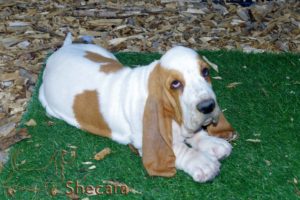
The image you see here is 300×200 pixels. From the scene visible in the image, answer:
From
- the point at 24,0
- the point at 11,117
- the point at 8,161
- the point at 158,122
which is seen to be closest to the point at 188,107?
the point at 158,122

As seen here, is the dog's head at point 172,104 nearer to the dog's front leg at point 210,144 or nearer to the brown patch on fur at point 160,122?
the brown patch on fur at point 160,122

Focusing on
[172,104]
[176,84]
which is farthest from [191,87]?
[172,104]

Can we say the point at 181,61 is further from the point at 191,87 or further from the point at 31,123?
the point at 31,123

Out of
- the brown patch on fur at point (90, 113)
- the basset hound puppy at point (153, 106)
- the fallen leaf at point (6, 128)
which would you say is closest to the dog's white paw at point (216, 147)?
the basset hound puppy at point (153, 106)

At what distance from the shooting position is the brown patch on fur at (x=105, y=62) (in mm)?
4199

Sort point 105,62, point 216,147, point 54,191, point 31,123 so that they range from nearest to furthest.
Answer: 1. point 54,191
2. point 216,147
3. point 105,62
4. point 31,123

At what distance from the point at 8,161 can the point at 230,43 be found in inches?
115

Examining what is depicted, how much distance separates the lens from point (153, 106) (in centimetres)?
360

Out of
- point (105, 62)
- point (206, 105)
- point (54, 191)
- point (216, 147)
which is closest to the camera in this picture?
point (206, 105)

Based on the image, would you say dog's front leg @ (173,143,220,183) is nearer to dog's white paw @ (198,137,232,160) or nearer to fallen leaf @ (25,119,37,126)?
dog's white paw @ (198,137,232,160)

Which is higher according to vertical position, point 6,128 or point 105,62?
point 105,62

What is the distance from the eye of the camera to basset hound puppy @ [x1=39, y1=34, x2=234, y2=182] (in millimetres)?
3492

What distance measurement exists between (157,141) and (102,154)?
1.95ft

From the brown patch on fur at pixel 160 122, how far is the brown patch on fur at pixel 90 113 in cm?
57
